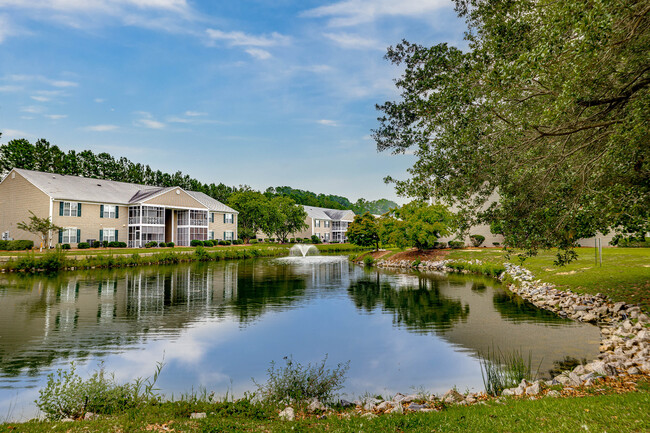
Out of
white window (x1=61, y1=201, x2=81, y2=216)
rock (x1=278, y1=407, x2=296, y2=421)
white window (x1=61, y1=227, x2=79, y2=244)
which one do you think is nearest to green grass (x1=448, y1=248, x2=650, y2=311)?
rock (x1=278, y1=407, x2=296, y2=421)

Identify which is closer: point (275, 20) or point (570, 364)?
point (570, 364)

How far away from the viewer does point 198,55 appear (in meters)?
30.5

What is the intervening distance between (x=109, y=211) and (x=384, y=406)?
4778 centimetres

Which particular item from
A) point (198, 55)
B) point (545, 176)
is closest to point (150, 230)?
point (198, 55)

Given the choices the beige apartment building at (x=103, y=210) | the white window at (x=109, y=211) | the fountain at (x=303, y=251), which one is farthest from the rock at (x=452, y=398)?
the white window at (x=109, y=211)

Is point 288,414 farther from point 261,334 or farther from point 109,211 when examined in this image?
point 109,211

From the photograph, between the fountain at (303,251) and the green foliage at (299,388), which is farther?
the fountain at (303,251)

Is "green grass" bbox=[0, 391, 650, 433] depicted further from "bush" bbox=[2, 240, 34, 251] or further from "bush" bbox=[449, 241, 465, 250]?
"bush" bbox=[2, 240, 34, 251]

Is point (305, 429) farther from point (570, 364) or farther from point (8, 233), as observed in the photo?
point (8, 233)

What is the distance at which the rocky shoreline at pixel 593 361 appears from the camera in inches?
250

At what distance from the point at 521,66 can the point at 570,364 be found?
22.5 ft

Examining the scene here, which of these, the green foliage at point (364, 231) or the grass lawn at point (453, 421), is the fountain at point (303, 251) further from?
the grass lawn at point (453, 421)

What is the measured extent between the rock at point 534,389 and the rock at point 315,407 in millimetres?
3601

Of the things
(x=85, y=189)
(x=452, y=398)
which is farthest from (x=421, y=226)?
(x=85, y=189)
